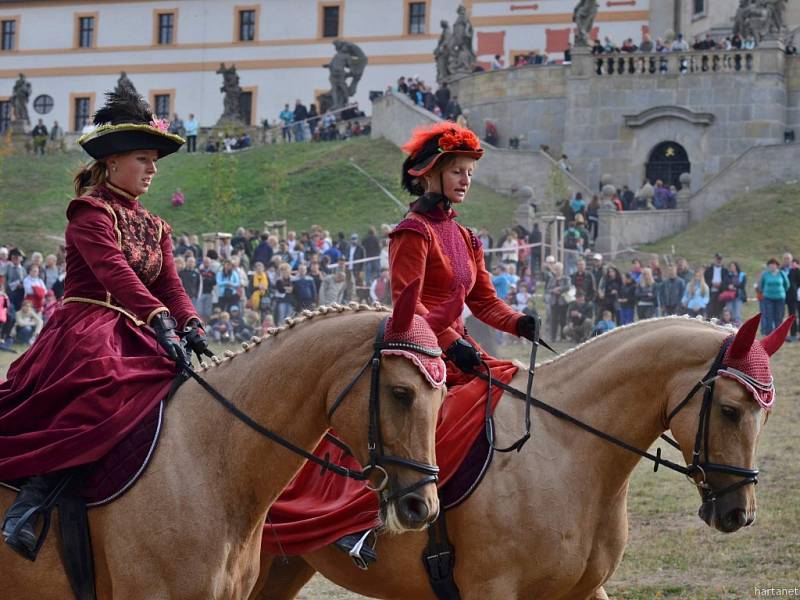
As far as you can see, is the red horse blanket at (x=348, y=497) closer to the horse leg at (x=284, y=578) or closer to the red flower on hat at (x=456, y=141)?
the horse leg at (x=284, y=578)

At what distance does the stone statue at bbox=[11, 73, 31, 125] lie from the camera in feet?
214

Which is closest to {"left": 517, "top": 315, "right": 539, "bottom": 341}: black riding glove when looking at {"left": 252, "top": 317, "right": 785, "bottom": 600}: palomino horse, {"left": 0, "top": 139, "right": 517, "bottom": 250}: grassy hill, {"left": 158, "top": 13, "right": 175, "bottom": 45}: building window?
{"left": 252, "top": 317, "right": 785, "bottom": 600}: palomino horse

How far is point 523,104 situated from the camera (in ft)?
166

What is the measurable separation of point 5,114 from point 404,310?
226 ft

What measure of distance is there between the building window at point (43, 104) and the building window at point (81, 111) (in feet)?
4.32

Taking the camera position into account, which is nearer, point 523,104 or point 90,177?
point 90,177

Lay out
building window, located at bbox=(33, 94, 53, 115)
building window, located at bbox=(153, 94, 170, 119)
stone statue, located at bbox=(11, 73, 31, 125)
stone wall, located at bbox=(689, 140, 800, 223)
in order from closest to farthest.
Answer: stone wall, located at bbox=(689, 140, 800, 223) < stone statue, located at bbox=(11, 73, 31, 125) < building window, located at bbox=(153, 94, 170, 119) < building window, located at bbox=(33, 94, 53, 115)

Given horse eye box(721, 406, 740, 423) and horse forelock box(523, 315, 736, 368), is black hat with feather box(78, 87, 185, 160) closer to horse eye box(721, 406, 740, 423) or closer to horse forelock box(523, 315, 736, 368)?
horse forelock box(523, 315, 736, 368)

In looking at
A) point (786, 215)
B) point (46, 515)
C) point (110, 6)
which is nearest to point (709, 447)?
point (46, 515)

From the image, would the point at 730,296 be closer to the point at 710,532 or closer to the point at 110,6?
the point at 710,532

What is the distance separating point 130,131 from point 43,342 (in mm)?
1081

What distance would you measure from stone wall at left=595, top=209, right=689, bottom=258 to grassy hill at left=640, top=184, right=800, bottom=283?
462 millimetres

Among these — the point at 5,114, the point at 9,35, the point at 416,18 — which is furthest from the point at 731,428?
the point at 9,35

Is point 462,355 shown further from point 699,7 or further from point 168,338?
point 699,7
